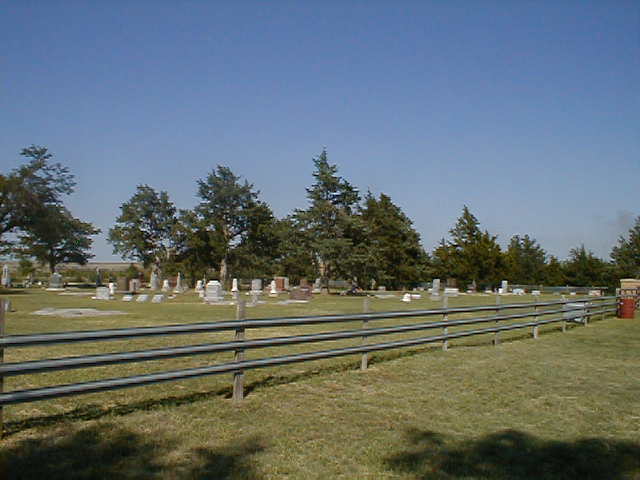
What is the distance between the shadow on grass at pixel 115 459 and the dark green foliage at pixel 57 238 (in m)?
52.2

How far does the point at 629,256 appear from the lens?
186 ft

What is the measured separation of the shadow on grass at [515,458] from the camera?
4539 millimetres

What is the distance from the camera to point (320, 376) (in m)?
8.41

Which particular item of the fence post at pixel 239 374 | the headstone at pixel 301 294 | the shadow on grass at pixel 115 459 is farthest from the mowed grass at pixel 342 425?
the headstone at pixel 301 294

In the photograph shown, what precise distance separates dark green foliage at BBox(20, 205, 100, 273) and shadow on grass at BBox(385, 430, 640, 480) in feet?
176


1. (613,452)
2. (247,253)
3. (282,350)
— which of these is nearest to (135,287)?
(247,253)

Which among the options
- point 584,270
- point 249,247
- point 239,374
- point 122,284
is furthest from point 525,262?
point 239,374

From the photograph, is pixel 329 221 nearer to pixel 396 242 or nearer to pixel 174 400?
pixel 396 242

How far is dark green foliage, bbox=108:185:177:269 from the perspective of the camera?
73750 mm

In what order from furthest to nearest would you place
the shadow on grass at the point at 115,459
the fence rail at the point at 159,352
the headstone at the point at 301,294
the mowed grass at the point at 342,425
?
the headstone at the point at 301,294 → the fence rail at the point at 159,352 → the mowed grass at the point at 342,425 → the shadow on grass at the point at 115,459

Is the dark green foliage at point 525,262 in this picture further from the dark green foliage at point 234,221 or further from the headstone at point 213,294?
the headstone at point 213,294

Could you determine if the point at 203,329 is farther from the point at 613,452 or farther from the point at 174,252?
the point at 174,252

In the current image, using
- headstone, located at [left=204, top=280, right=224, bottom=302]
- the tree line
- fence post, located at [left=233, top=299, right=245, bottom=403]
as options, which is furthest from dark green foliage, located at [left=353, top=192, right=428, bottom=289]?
fence post, located at [left=233, top=299, right=245, bottom=403]

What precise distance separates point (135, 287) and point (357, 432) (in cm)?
4501
